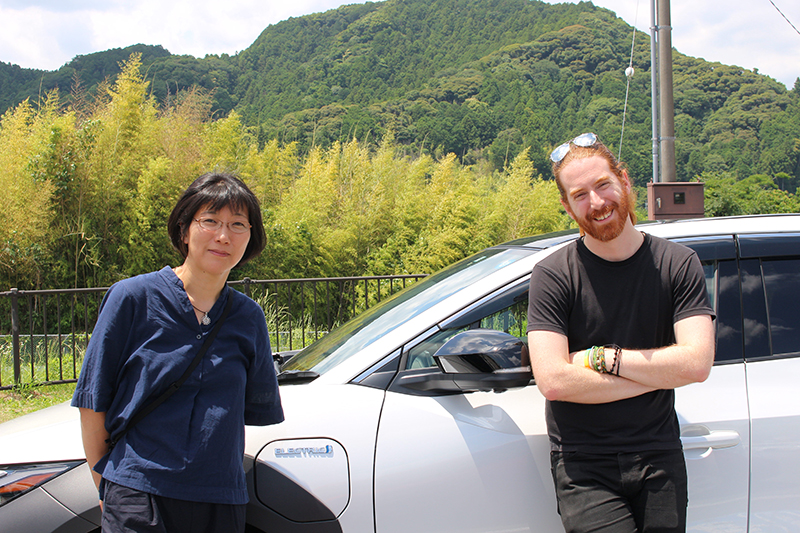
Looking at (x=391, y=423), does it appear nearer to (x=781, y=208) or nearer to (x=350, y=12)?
(x=781, y=208)

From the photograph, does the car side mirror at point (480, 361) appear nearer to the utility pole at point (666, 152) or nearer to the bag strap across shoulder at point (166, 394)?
the bag strap across shoulder at point (166, 394)

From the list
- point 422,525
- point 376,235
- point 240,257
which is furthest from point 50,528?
point 376,235

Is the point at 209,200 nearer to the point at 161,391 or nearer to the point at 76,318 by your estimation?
the point at 161,391

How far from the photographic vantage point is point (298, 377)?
6.44 feet

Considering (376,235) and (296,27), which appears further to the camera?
(296,27)

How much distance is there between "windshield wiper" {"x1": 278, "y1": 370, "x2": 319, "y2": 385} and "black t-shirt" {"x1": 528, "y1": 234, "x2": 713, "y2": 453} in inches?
30.8

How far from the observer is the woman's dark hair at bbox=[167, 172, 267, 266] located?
1.60m

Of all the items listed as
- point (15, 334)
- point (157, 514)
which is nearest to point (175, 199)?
point (15, 334)

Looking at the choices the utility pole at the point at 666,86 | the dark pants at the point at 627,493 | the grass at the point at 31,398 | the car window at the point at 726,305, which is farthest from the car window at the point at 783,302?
the utility pole at the point at 666,86

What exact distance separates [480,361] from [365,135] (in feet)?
87.1

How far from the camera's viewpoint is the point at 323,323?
8766mm

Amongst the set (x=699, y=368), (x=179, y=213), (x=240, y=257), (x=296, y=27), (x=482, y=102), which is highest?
(x=296, y=27)

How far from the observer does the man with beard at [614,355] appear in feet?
4.91

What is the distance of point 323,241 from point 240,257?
758cm
